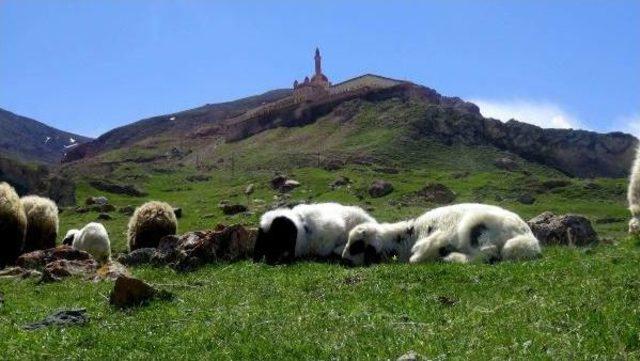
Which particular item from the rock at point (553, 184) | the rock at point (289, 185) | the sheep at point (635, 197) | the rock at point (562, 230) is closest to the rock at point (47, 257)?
the rock at point (562, 230)

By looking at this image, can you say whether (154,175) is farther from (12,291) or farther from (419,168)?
(12,291)

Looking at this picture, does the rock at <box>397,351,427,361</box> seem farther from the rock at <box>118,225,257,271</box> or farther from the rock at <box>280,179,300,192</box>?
the rock at <box>280,179,300,192</box>

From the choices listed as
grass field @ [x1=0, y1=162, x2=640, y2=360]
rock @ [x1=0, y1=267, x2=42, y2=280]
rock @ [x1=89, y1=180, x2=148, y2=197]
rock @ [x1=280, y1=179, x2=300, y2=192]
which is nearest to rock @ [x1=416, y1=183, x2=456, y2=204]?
Answer: rock @ [x1=280, y1=179, x2=300, y2=192]

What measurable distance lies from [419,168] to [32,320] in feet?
426

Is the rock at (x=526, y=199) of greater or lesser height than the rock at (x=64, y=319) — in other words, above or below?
above

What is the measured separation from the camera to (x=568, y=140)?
604 feet

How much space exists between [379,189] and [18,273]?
65.4 meters

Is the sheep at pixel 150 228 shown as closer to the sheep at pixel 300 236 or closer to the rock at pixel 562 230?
the sheep at pixel 300 236

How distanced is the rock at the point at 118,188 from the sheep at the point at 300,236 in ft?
278

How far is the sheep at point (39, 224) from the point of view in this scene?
30.0m

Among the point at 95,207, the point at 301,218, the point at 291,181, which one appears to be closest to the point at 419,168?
the point at 291,181

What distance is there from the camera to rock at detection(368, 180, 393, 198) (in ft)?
282

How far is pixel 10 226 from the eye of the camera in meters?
27.3

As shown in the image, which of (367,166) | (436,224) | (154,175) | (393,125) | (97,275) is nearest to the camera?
(436,224)
